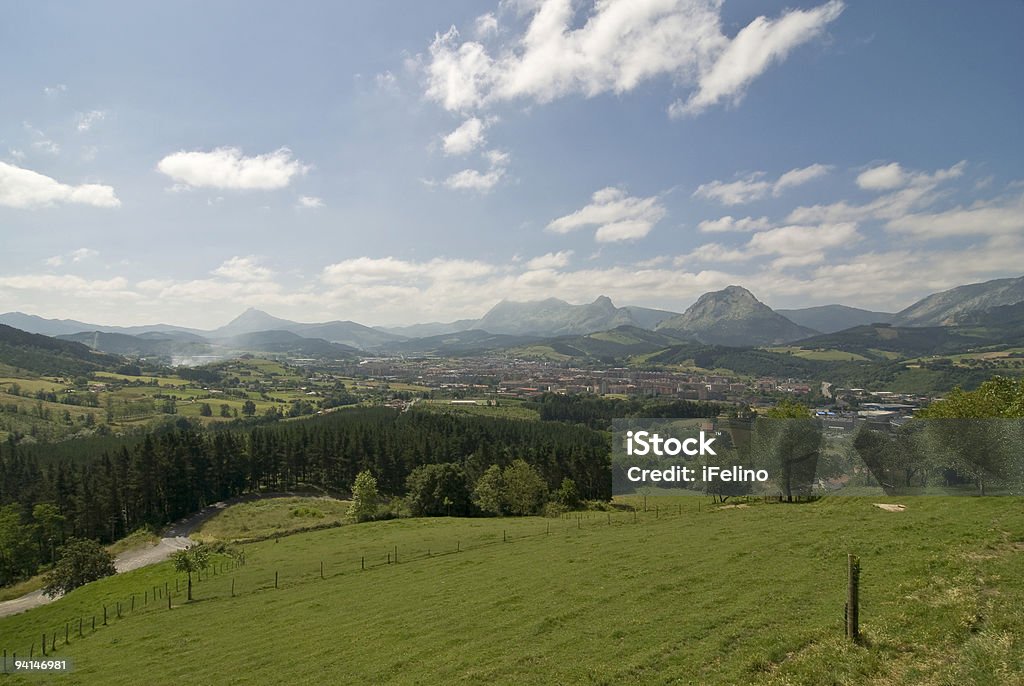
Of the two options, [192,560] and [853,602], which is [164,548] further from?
[853,602]

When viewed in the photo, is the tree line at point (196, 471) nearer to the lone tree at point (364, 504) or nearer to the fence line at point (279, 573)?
the lone tree at point (364, 504)

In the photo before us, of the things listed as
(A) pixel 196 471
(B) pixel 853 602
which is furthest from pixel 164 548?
(B) pixel 853 602

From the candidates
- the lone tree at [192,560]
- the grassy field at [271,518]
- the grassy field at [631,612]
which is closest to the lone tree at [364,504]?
the grassy field at [271,518]

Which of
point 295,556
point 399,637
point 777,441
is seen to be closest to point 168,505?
point 295,556

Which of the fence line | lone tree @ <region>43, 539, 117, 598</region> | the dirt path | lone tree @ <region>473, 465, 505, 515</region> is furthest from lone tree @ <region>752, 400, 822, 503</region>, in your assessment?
lone tree @ <region>43, 539, 117, 598</region>

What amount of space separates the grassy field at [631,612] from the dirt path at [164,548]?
618 inches

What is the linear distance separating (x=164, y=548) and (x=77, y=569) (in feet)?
77.8

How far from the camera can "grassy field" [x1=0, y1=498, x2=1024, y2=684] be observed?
1402 cm

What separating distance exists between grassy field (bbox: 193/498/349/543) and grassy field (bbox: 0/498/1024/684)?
25.1 metres

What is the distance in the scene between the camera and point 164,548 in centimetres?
7031

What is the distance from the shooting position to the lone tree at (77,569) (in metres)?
47.7

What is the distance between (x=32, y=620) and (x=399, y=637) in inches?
1623

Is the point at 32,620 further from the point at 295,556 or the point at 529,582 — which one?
the point at 529,582

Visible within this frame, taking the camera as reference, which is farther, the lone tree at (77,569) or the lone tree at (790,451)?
the lone tree at (790,451)
